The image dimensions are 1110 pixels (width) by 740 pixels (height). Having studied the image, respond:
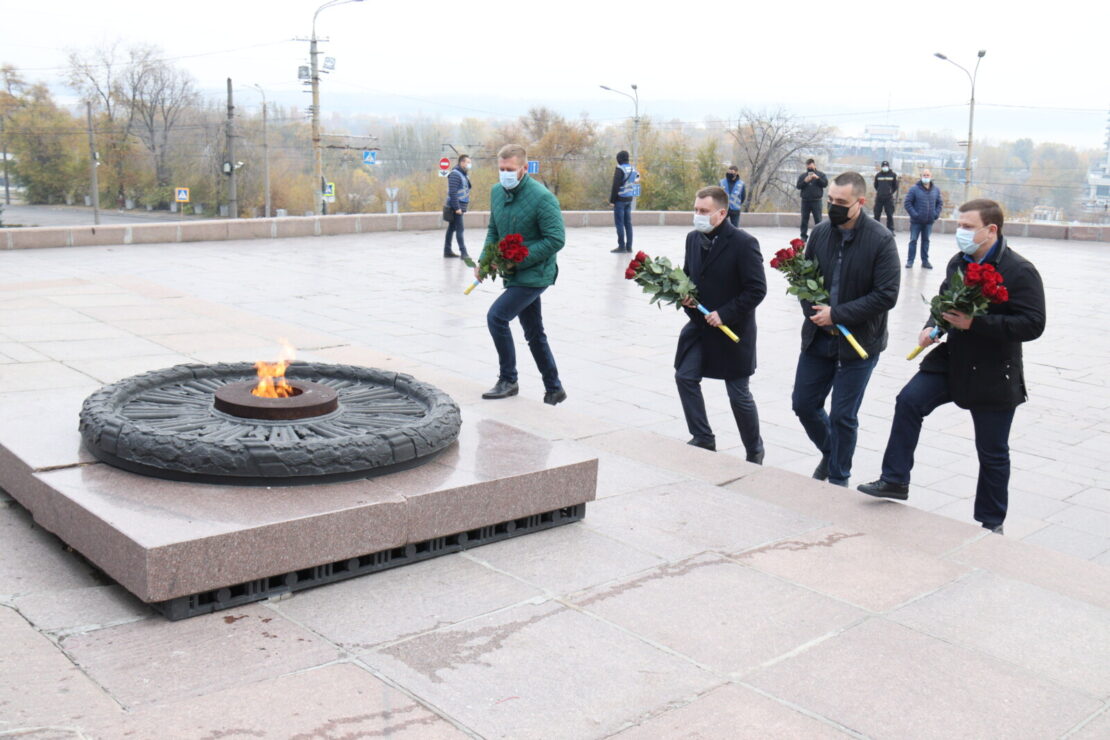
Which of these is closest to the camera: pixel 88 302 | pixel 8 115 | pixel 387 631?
pixel 387 631

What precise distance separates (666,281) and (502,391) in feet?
4.57

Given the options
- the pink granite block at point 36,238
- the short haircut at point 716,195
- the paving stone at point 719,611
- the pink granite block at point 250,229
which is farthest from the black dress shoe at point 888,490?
the pink granite block at point 250,229

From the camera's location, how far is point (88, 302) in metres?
10.2

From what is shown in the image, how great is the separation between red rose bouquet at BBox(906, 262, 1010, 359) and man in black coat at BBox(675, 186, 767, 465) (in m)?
1.32

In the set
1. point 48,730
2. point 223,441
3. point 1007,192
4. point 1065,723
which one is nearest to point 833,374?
Answer: point 1065,723

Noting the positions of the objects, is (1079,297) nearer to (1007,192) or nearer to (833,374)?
(833,374)

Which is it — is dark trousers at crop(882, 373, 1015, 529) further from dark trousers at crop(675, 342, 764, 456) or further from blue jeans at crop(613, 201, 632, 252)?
blue jeans at crop(613, 201, 632, 252)

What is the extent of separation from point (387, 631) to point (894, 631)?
5.73 ft

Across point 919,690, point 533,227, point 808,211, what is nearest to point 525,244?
point 533,227

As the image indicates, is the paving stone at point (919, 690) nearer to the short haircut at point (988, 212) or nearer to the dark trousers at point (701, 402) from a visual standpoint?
the short haircut at point (988, 212)

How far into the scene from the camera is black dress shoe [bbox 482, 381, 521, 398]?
6910 millimetres

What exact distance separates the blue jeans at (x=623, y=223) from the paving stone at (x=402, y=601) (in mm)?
14930

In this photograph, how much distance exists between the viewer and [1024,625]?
3850 millimetres

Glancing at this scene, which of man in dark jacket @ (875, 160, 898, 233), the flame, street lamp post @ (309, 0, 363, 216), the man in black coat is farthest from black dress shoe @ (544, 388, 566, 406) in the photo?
street lamp post @ (309, 0, 363, 216)
